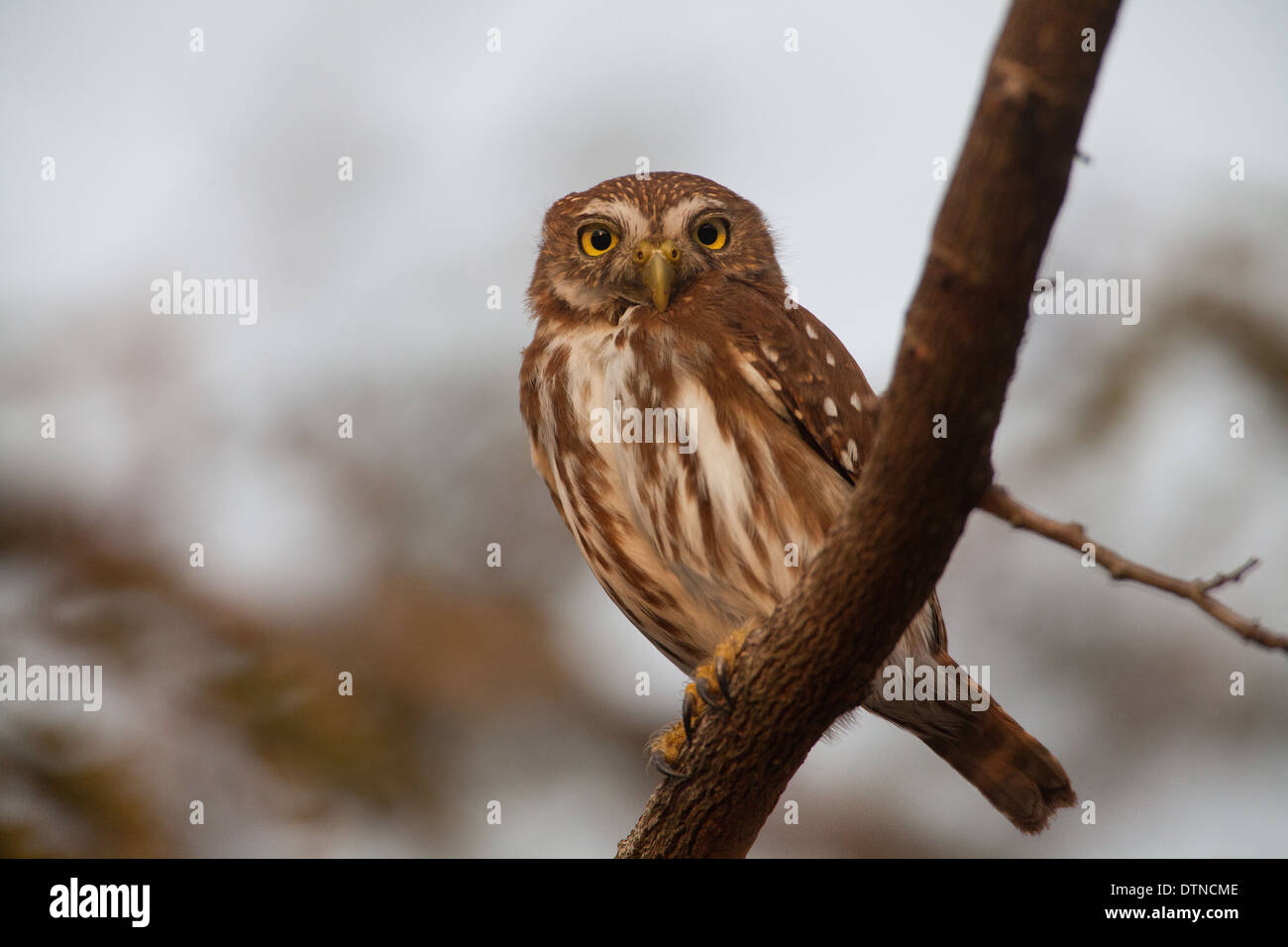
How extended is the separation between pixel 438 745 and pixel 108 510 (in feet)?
8.25

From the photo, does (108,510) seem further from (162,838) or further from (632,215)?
(632,215)

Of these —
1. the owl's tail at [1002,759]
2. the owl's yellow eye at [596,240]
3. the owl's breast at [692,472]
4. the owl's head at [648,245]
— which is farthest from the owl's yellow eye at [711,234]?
the owl's tail at [1002,759]

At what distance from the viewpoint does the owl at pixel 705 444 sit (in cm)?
396

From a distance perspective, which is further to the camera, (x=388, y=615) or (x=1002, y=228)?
(x=388, y=615)

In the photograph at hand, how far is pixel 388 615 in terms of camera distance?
24.7ft

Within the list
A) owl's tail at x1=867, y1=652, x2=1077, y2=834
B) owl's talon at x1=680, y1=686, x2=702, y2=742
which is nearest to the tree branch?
owl's talon at x1=680, y1=686, x2=702, y2=742

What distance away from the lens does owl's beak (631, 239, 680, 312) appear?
4.23m

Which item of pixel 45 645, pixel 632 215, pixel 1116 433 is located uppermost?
pixel 632 215

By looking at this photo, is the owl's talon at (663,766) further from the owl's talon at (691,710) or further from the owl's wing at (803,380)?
the owl's wing at (803,380)

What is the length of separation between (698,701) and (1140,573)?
1428 mm

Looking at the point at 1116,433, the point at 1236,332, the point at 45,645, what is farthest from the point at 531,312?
the point at 1236,332

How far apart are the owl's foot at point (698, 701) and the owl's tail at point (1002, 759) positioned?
34.9 inches

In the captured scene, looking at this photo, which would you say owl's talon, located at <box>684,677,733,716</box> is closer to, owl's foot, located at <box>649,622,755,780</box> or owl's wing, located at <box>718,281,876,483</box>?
owl's foot, located at <box>649,622,755,780</box>
